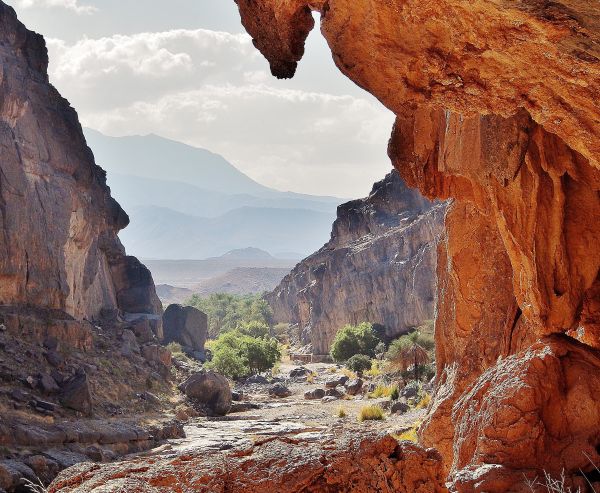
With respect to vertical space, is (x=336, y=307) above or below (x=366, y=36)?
below

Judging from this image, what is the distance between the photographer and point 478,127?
9.46 metres

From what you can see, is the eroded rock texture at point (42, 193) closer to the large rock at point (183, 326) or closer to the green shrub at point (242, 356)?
the green shrub at point (242, 356)

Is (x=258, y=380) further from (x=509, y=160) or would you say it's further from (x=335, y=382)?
(x=509, y=160)

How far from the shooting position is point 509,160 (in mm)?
9219

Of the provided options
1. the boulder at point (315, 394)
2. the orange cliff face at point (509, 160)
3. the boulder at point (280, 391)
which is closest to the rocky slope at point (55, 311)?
the boulder at point (280, 391)

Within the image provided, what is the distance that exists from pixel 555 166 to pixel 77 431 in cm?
2128

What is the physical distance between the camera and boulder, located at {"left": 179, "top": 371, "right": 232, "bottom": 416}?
38406 mm

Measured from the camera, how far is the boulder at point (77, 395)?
29.1 m

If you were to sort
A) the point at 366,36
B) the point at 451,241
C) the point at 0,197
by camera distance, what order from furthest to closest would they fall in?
the point at 0,197 < the point at 451,241 < the point at 366,36

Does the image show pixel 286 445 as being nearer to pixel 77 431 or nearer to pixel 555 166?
pixel 555 166

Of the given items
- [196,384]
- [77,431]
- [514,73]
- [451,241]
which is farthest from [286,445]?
[196,384]

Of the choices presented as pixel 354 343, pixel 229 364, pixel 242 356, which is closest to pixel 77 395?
pixel 229 364

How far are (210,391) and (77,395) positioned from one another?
10821mm

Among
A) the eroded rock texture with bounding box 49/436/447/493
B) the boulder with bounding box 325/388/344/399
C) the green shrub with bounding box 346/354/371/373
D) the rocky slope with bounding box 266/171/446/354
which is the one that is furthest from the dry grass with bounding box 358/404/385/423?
the rocky slope with bounding box 266/171/446/354
